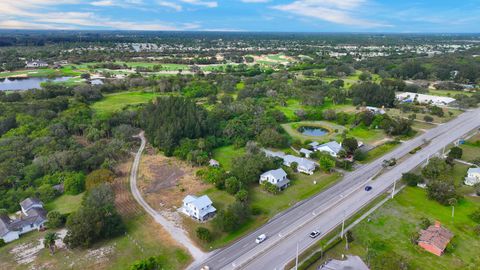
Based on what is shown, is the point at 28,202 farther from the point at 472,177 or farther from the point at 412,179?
the point at 472,177

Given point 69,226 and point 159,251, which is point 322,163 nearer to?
point 159,251

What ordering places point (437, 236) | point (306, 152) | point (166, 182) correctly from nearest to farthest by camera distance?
point (437, 236)
point (166, 182)
point (306, 152)

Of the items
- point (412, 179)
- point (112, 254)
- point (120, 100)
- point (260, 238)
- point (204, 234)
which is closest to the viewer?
point (112, 254)

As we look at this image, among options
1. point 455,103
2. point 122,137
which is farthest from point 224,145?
point 455,103

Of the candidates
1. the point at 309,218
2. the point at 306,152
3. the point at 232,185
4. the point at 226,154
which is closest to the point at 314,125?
the point at 306,152

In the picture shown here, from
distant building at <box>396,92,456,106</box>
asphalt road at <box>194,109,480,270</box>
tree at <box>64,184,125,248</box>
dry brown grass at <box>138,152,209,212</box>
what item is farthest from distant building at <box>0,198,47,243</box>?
distant building at <box>396,92,456,106</box>

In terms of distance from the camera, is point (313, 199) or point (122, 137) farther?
point (122, 137)

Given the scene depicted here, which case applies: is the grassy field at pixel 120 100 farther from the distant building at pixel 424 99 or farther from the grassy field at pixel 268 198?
the distant building at pixel 424 99
